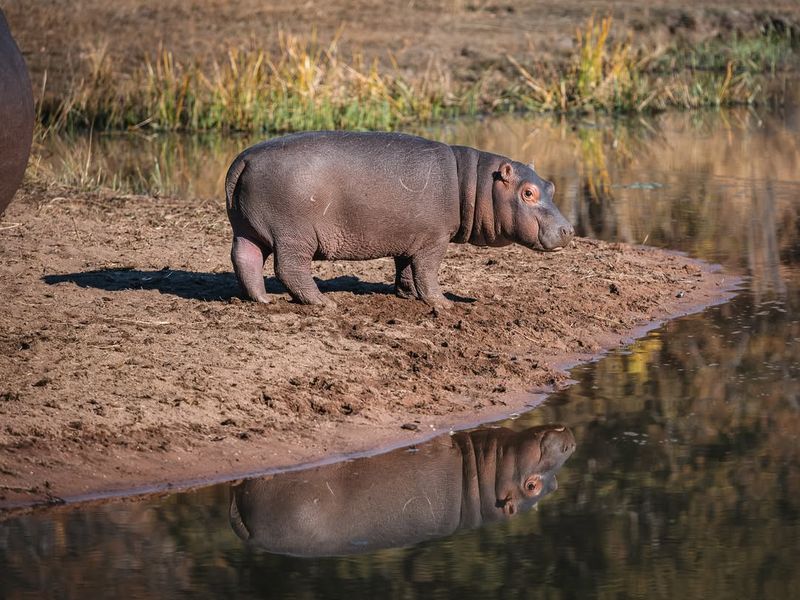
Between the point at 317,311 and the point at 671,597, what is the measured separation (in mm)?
3636

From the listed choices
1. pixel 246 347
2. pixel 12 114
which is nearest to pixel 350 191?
pixel 246 347

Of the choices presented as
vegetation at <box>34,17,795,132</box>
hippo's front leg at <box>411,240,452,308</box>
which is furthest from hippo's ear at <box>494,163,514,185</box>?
vegetation at <box>34,17,795,132</box>

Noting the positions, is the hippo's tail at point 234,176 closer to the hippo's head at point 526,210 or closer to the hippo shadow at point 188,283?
the hippo shadow at point 188,283

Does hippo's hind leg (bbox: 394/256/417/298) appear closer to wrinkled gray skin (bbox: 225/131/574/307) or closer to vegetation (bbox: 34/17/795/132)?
wrinkled gray skin (bbox: 225/131/574/307)

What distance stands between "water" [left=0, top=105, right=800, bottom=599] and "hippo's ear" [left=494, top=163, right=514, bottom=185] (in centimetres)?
116

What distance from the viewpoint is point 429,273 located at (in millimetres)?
8109

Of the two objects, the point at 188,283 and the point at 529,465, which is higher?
the point at 529,465

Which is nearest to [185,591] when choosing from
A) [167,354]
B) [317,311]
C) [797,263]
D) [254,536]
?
[254,536]

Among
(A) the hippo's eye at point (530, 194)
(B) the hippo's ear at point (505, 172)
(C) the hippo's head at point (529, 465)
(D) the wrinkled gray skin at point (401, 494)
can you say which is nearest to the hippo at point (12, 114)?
(D) the wrinkled gray skin at point (401, 494)

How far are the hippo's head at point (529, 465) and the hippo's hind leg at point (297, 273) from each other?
1.95 meters

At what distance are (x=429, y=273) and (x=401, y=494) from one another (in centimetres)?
257

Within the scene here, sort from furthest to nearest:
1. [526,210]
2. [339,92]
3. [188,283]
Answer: [339,92] → [188,283] → [526,210]

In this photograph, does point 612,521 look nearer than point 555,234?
Yes

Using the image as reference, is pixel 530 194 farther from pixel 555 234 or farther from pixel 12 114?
pixel 12 114
